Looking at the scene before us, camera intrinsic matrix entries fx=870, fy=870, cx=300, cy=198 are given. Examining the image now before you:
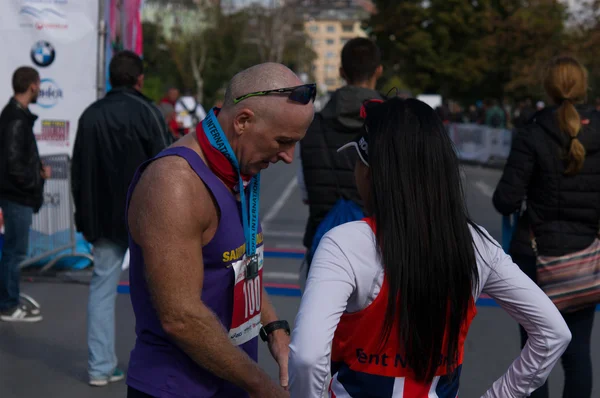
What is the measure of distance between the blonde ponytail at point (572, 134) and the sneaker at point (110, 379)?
3211mm

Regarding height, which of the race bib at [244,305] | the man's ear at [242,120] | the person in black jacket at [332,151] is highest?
the man's ear at [242,120]

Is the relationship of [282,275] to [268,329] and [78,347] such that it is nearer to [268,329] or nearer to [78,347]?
[78,347]

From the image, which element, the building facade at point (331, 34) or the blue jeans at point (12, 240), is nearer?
the blue jeans at point (12, 240)

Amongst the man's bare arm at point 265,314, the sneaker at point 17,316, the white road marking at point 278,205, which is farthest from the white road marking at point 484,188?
the man's bare arm at point 265,314

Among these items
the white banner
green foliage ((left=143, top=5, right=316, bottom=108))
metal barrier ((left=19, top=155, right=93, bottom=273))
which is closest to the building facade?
green foliage ((left=143, top=5, right=316, bottom=108))

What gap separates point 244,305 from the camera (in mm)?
2652

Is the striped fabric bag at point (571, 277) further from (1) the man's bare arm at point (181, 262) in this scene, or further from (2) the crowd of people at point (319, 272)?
(1) the man's bare arm at point (181, 262)

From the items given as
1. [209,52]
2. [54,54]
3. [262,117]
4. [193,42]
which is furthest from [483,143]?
[209,52]

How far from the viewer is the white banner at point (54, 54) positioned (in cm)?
931

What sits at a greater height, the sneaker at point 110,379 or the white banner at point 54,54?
the white banner at point 54,54

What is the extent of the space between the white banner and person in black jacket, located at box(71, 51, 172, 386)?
3.71 m

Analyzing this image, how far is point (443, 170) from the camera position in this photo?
2324 mm

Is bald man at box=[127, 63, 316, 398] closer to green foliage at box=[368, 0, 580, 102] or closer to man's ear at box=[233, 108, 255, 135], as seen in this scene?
man's ear at box=[233, 108, 255, 135]

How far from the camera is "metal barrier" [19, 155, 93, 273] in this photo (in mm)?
8773
